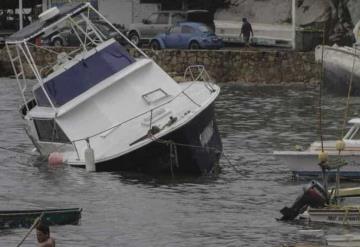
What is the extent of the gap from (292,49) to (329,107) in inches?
495

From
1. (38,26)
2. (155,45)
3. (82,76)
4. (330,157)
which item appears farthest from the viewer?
(155,45)

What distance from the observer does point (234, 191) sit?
2447 cm

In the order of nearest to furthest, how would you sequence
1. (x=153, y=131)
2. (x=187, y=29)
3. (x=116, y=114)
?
(x=153, y=131) → (x=116, y=114) → (x=187, y=29)

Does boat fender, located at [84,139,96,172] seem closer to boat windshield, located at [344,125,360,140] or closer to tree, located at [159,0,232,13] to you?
boat windshield, located at [344,125,360,140]

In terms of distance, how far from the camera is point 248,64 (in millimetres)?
52875

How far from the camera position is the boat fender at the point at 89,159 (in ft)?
82.5

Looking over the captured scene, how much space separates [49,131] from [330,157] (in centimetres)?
670

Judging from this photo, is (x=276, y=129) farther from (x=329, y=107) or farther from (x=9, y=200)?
(x=9, y=200)

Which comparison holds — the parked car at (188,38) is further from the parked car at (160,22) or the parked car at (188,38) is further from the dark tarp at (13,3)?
the dark tarp at (13,3)

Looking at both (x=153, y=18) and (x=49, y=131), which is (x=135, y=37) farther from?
(x=49, y=131)

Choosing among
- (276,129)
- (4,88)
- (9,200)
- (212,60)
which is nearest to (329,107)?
(276,129)

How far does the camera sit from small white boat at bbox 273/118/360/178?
24344mm

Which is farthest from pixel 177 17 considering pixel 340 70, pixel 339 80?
pixel 340 70

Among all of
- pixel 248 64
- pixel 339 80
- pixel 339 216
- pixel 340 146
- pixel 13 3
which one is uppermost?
pixel 340 146
